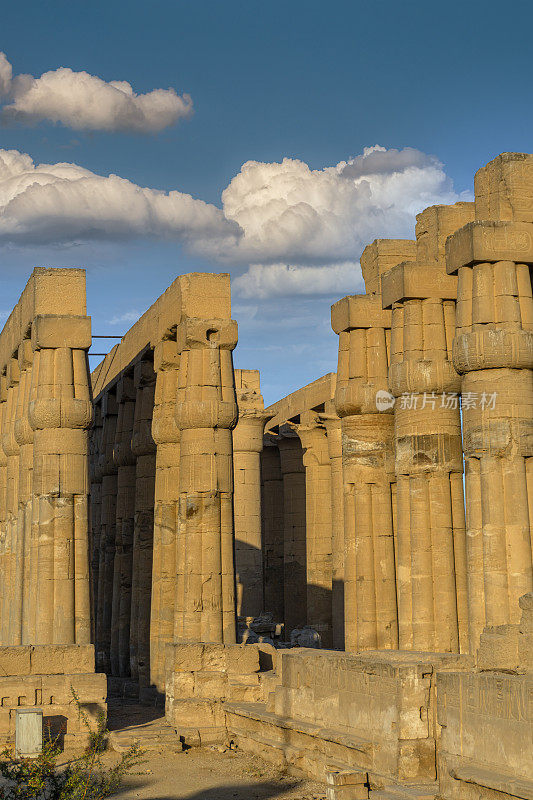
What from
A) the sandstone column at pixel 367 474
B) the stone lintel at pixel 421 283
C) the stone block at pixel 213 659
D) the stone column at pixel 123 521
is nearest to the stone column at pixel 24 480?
the stone column at pixel 123 521

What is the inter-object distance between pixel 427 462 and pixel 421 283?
3.15 meters

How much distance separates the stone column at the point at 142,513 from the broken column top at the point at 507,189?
33.4 ft

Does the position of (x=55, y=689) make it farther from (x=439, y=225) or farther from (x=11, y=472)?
(x=11, y=472)

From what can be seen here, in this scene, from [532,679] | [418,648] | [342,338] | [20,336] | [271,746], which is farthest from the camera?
[20,336]

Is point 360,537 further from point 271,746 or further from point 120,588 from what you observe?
point 120,588

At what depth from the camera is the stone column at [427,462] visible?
1912cm

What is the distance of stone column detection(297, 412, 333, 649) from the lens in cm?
3316

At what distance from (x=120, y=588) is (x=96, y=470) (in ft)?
21.6

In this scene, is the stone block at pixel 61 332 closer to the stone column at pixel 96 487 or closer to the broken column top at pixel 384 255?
the broken column top at pixel 384 255

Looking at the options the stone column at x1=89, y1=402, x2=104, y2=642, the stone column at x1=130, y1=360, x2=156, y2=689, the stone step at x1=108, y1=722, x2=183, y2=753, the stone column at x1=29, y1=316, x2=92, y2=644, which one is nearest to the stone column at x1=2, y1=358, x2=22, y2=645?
the stone column at x1=130, y1=360, x2=156, y2=689

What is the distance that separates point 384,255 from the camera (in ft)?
74.0

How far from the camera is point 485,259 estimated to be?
58.4 ft

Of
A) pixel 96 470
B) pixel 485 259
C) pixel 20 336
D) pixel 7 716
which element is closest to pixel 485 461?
pixel 485 259

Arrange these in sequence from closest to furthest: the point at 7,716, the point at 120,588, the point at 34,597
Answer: the point at 7,716 → the point at 34,597 → the point at 120,588
